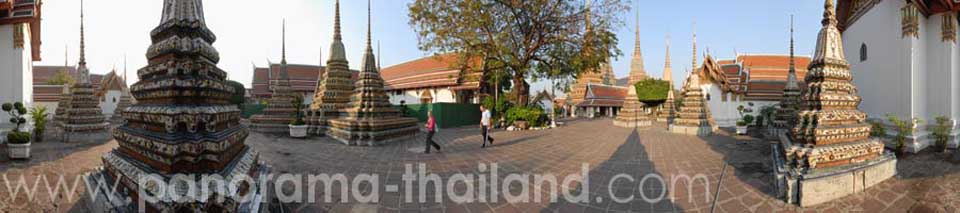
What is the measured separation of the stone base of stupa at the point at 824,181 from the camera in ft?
12.8

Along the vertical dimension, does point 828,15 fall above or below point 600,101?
above

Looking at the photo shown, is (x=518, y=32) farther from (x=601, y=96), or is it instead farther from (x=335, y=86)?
(x=601, y=96)

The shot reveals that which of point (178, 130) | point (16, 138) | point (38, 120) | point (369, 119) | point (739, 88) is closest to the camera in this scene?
point (178, 130)

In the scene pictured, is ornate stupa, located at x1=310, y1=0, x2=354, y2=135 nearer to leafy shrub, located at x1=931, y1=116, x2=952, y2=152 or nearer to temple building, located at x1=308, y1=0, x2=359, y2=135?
temple building, located at x1=308, y1=0, x2=359, y2=135

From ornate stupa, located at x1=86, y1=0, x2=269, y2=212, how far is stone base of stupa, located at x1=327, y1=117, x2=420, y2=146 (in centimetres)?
686

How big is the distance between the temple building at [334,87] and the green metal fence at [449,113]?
4932 millimetres

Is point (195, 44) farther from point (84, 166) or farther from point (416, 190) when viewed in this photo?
point (84, 166)

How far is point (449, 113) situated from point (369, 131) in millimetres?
8172

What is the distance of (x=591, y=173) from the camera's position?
5641 mm

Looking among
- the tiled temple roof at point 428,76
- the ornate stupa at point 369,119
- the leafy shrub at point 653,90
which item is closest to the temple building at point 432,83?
the tiled temple roof at point 428,76

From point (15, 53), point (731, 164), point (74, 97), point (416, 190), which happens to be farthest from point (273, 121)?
point (731, 164)

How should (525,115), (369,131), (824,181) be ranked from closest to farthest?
(824,181) → (369,131) → (525,115)

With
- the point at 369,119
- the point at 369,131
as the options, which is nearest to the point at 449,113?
the point at 369,119

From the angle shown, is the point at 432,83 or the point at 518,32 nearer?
the point at 518,32
